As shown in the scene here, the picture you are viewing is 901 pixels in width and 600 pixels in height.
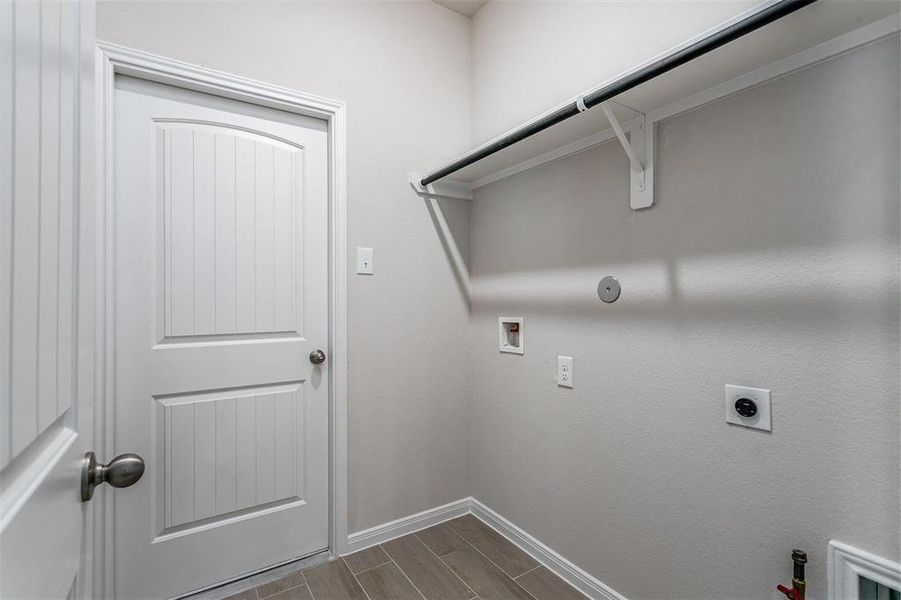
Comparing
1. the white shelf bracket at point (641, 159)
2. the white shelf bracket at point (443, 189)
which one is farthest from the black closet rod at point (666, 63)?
the white shelf bracket at point (443, 189)

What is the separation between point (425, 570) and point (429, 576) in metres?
0.04

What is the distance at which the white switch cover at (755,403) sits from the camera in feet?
3.73

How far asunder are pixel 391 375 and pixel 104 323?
1.11 meters

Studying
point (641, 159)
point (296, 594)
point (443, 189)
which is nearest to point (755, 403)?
point (641, 159)

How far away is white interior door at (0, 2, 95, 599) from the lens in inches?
11.8

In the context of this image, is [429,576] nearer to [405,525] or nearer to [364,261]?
[405,525]

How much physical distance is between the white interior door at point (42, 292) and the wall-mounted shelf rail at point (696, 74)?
3.76ft

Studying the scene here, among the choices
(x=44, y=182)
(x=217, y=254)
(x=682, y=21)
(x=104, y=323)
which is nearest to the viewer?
(x=44, y=182)

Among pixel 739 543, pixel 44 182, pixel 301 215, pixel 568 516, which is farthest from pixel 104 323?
pixel 739 543

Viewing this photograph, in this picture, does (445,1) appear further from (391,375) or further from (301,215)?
(391,375)

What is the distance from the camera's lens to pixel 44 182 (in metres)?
0.38

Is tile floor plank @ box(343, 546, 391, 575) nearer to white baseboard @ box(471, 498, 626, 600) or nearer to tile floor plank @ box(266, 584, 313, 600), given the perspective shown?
tile floor plank @ box(266, 584, 313, 600)

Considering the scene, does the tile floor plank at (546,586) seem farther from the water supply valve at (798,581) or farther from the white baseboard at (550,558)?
the water supply valve at (798,581)

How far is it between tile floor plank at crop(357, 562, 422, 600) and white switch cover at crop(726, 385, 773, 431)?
4.25 feet
